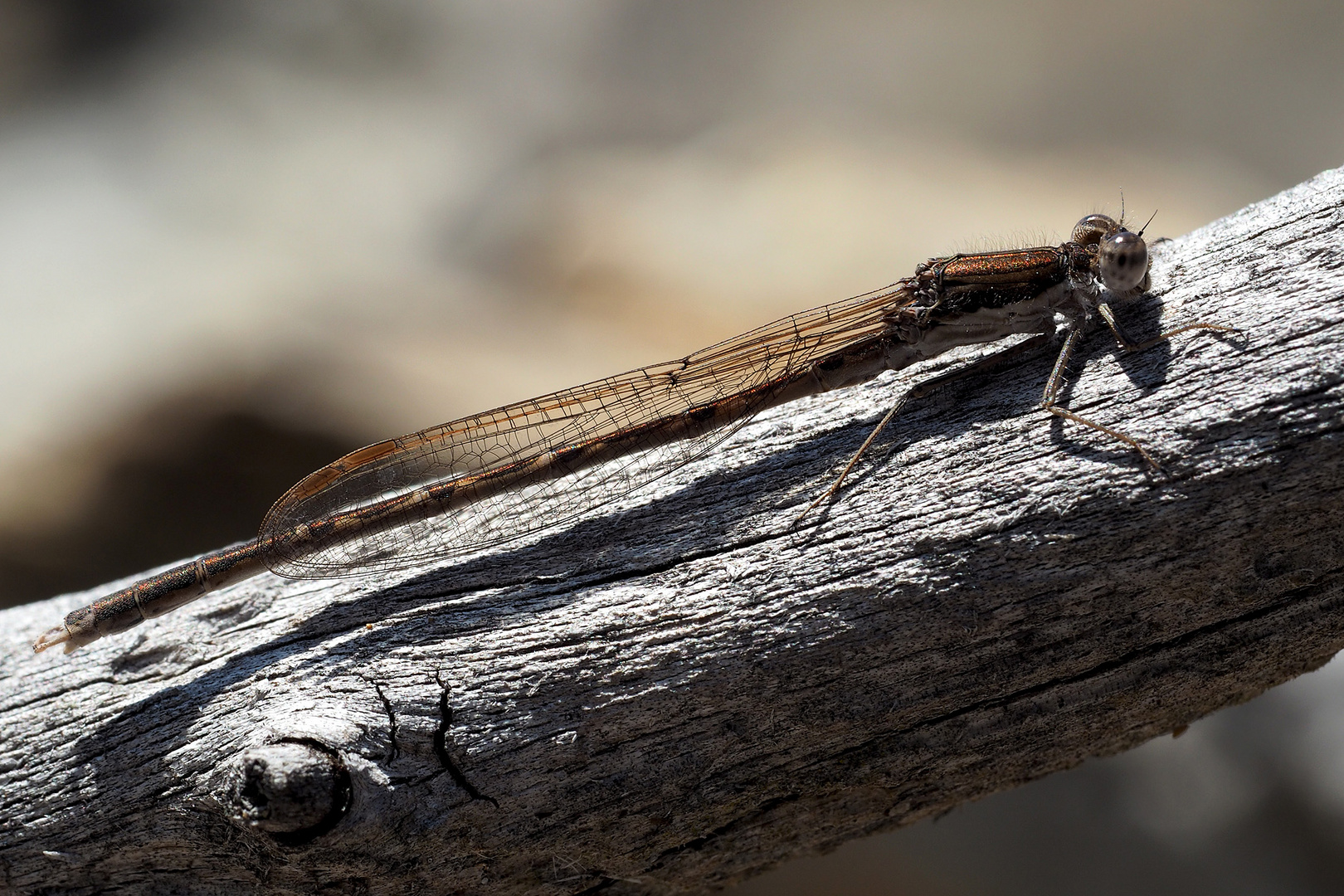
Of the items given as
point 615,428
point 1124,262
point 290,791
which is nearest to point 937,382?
point 1124,262

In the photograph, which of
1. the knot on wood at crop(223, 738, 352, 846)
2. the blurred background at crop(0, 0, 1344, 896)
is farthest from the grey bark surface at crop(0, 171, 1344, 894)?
the blurred background at crop(0, 0, 1344, 896)

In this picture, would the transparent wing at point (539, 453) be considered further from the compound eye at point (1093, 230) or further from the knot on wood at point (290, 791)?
the knot on wood at point (290, 791)

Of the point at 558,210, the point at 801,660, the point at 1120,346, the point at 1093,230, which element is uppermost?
the point at 558,210

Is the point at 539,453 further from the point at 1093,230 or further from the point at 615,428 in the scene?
the point at 1093,230

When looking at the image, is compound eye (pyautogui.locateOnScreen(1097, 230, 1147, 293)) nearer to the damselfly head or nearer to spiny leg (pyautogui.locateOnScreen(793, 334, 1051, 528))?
spiny leg (pyautogui.locateOnScreen(793, 334, 1051, 528))

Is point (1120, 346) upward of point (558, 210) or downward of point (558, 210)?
downward

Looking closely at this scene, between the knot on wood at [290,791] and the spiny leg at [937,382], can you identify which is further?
the spiny leg at [937,382]

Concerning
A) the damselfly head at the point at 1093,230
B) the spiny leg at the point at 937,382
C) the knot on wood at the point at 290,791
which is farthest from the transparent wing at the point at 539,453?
the knot on wood at the point at 290,791
